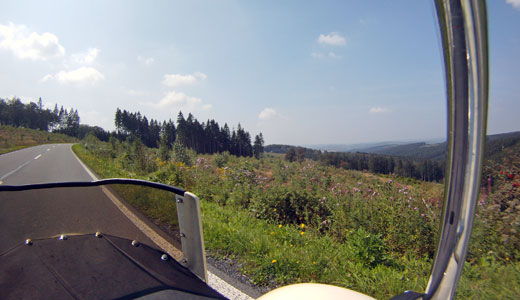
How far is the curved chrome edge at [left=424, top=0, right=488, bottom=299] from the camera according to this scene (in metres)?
0.62

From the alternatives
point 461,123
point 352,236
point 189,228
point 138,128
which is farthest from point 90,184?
point 138,128

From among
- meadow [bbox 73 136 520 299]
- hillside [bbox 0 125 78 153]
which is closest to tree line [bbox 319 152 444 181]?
meadow [bbox 73 136 520 299]

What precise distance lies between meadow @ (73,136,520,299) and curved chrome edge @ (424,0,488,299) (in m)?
0.37

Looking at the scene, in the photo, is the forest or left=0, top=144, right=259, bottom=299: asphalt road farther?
the forest

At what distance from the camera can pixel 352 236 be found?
13.4ft

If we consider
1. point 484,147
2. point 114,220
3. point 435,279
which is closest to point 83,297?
point 114,220

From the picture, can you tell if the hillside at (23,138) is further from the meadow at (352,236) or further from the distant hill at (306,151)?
the meadow at (352,236)

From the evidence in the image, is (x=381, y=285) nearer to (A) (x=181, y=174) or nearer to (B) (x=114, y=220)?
(B) (x=114, y=220)

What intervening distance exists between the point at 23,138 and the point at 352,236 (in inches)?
1985

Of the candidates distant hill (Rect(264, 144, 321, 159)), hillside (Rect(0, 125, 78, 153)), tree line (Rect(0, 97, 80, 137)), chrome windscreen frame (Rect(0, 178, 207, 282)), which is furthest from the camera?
tree line (Rect(0, 97, 80, 137))

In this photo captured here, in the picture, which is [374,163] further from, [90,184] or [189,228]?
[90,184]

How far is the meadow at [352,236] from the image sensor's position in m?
1.80

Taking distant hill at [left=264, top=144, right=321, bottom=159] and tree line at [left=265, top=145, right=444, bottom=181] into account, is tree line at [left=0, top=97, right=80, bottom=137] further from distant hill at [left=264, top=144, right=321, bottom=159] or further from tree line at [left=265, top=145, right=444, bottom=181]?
tree line at [left=265, top=145, right=444, bottom=181]

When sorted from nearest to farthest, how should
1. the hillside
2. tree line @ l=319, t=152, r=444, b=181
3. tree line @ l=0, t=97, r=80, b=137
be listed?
tree line @ l=319, t=152, r=444, b=181 < the hillside < tree line @ l=0, t=97, r=80, b=137
